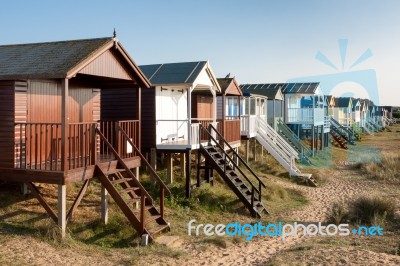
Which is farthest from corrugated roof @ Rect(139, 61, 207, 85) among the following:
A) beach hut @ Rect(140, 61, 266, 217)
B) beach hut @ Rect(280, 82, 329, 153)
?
beach hut @ Rect(280, 82, 329, 153)

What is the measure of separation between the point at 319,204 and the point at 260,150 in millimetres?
12672

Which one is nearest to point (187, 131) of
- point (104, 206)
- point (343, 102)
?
point (104, 206)

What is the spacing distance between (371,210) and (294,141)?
1619 cm

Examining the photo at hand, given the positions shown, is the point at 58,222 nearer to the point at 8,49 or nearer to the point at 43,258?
the point at 43,258

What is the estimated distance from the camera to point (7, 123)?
10.6 m

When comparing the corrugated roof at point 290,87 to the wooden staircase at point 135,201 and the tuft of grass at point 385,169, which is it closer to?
the tuft of grass at point 385,169

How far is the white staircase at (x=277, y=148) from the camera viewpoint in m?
23.1

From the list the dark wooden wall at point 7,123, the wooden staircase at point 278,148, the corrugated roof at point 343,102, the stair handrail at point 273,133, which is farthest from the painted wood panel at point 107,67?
the corrugated roof at point 343,102

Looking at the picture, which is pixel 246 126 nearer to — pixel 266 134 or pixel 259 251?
pixel 266 134

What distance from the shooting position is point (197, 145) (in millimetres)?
16484

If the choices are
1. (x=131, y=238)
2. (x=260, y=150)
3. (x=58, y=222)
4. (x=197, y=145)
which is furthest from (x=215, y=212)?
(x=260, y=150)

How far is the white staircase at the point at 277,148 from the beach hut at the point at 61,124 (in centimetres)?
1207

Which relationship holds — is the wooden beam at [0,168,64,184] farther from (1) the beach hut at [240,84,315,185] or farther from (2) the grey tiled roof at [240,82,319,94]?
(2) the grey tiled roof at [240,82,319,94]

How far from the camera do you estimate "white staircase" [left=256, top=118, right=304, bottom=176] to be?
23.1 metres
